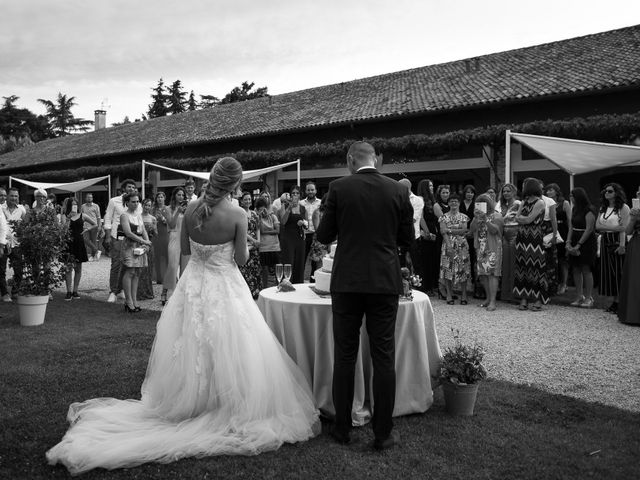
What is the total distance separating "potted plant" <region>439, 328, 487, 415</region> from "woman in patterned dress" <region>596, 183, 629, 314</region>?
4903 millimetres

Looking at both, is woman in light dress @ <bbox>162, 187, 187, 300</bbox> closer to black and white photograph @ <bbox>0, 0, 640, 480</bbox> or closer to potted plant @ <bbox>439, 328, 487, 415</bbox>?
black and white photograph @ <bbox>0, 0, 640, 480</bbox>

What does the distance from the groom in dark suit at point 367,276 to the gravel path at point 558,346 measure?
6.50ft

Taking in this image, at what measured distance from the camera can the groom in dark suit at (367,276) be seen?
10.3 feet

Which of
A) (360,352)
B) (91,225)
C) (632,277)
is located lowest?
(360,352)

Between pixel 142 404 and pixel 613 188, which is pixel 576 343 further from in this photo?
pixel 142 404

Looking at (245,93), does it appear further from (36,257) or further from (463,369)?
(463,369)

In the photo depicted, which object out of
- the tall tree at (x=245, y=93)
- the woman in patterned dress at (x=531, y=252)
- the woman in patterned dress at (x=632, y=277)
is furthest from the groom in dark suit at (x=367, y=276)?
the tall tree at (x=245, y=93)

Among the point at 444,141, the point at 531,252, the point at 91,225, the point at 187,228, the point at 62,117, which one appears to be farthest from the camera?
the point at 62,117

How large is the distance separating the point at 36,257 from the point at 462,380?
5.60 m

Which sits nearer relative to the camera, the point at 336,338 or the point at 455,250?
the point at 336,338

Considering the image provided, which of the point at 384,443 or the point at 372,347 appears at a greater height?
the point at 372,347

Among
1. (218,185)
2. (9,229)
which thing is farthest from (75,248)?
(218,185)

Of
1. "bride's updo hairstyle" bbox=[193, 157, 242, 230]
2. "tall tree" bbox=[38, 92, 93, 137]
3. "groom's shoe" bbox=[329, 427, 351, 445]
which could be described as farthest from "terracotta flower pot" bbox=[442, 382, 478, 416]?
"tall tree" bbox=[38, 92, 93, 137]

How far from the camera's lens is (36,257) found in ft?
22.4
